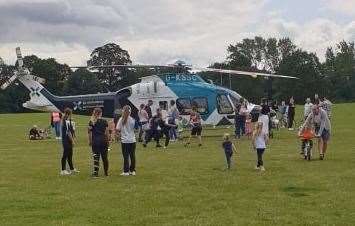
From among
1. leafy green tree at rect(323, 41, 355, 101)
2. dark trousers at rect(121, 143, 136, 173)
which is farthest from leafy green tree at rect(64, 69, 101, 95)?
dark trousers at rect(121, 143, 136, 173)

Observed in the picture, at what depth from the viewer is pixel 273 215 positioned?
10938mm

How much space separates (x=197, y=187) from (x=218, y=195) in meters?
1.22

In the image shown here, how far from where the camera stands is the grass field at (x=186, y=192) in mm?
10836

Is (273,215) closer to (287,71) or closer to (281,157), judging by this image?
(281,157)

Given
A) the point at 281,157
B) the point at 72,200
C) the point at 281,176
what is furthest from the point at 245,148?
the point at 72,200

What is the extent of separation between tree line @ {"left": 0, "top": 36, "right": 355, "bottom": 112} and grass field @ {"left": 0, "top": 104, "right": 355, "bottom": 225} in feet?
267

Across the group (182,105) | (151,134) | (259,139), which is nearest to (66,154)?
(259,139)

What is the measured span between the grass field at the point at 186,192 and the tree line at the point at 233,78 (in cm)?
8144

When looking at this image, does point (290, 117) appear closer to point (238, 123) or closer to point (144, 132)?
point (238, 123)

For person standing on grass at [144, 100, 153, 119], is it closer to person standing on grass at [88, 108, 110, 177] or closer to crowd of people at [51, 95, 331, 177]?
crowd of people at [51, 95, 331, 177]

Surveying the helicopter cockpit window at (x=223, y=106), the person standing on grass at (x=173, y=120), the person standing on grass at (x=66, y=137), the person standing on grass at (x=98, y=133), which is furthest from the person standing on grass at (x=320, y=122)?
the helicopter cockpit window at (x=223, y=106)

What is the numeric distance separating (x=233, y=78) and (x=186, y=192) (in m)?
106

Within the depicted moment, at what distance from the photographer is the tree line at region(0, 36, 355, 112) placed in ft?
381

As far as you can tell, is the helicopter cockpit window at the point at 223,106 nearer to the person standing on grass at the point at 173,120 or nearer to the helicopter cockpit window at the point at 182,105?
the helicopter cockpit window at the point at 182,105
